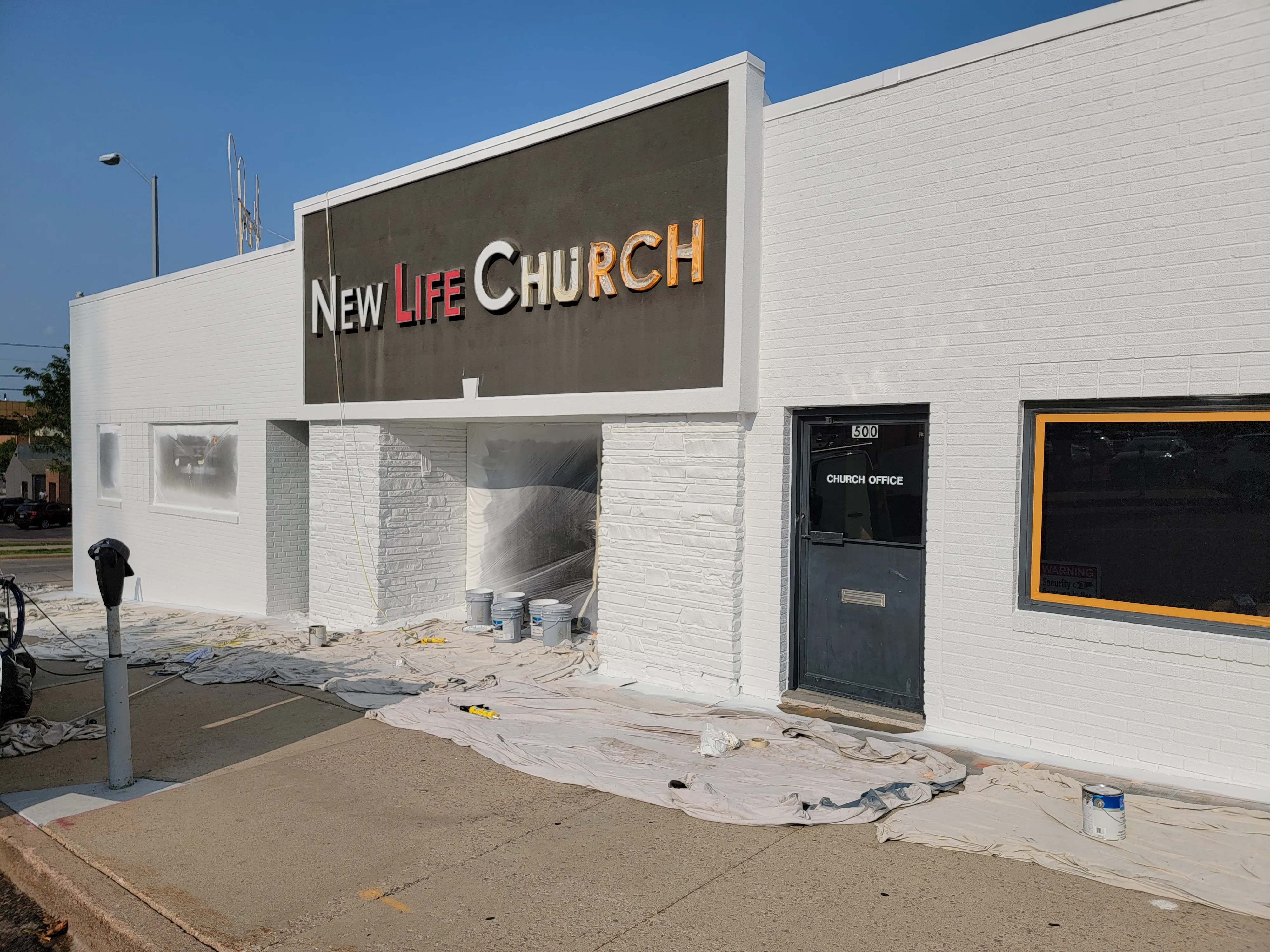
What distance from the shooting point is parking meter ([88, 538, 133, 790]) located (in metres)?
5.48

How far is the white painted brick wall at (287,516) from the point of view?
12438 millimetres

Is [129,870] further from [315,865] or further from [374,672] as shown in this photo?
[374,672]

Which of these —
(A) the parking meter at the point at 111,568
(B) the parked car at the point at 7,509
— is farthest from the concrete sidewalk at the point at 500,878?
(B) the parked car at the point at 7,509

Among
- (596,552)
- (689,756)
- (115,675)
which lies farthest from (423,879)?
(596,552)

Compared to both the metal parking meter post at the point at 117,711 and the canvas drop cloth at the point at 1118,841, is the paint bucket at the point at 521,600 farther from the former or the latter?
the canvas drop cloth at the point at 1118,841

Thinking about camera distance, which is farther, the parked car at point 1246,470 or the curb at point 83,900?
the parked car at point 1246,470

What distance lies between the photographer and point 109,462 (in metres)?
15.5

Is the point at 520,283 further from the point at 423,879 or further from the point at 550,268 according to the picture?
the point at 423,879

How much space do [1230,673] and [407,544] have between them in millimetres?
8695

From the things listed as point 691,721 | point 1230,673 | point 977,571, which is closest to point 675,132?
point 977,571

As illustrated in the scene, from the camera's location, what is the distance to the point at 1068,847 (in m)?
4.48

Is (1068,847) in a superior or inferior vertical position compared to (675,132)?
inferior

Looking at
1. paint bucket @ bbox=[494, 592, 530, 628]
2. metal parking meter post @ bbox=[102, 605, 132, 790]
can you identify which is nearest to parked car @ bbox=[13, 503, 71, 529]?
paint bucket @ bbox=[494, 592, 530, 628]

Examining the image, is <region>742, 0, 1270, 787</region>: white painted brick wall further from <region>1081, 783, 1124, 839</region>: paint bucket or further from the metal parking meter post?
the metal parking meter post
